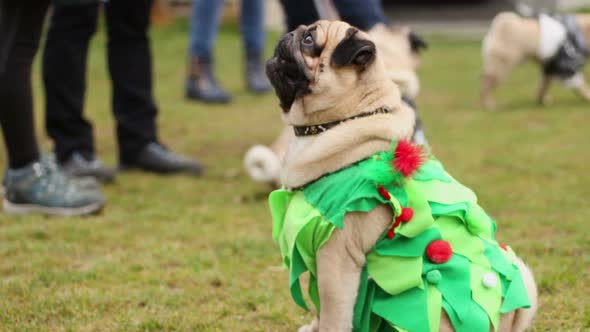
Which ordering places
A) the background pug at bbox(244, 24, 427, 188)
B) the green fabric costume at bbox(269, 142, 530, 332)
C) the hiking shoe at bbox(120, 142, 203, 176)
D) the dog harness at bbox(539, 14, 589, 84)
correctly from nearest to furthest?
the green fabric costume at bbox(269, 142, 530, 332) → the background pug at bbox(244, 24, 427, 188) → the hiking shoe at bbox(120, 142, 203, 176) → the dog harness at bbox(539, 14, 589, 84)

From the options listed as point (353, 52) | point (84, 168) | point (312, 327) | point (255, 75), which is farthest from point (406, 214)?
point (255, 75)

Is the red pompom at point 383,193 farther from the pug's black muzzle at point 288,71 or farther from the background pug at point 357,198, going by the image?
the pug's black muzzle at point 288,71

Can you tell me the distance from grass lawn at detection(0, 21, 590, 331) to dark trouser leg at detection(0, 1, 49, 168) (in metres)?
0.45

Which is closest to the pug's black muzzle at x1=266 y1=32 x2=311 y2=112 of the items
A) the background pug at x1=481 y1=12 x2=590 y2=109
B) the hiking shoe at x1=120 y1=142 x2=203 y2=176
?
the hiking shoe at x1=120 y1=142 x2=203 y2=176

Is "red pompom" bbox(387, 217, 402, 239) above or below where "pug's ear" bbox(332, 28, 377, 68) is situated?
below

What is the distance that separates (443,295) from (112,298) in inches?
52.4

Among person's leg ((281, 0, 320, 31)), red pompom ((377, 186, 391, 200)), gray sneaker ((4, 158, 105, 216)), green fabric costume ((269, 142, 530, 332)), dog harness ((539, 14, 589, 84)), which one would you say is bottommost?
dog harness ((539, 14, 589, 84))

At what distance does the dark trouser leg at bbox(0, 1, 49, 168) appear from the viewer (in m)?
3.47

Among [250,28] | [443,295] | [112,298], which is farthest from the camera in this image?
[250,28]

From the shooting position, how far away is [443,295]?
209cm

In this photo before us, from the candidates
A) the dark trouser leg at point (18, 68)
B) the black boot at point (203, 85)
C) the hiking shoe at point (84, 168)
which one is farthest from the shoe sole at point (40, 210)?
the black boot at point (203, 85)

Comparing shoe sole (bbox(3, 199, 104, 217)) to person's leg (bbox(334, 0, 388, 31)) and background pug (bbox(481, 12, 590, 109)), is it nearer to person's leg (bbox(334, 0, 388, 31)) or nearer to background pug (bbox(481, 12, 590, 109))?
person's leg (bbox(334, 0, 388, 31))

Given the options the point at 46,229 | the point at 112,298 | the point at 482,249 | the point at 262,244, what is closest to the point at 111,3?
the point at 46,229

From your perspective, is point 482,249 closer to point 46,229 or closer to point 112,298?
point 112,298
